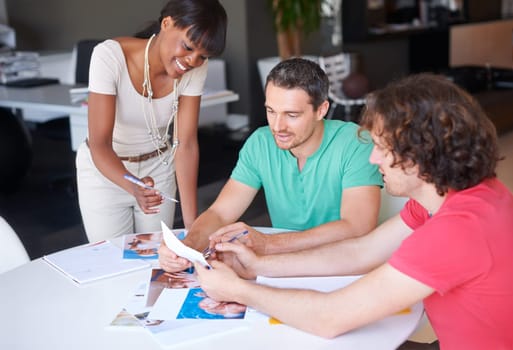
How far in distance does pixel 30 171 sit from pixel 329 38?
3.93m

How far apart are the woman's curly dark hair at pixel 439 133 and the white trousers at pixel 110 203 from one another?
1.33 metres

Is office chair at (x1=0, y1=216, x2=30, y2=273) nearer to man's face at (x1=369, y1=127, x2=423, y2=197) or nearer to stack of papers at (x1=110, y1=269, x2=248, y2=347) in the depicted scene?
stack of papers at (x1=110, y1=269, x2=248, y2=347)

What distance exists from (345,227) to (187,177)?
0.75 metres

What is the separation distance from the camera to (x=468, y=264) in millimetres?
1356

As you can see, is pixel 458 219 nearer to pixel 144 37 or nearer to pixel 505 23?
pixel 144 37

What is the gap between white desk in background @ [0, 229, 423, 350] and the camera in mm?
1496

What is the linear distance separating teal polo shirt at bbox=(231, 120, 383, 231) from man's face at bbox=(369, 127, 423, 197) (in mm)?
624

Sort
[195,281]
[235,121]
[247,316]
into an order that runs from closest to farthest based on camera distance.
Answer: [247,316] < [195,281] < [235,121]

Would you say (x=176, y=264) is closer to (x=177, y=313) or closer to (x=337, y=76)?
(x=177, y=313)

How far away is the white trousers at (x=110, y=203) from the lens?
99.9 inches

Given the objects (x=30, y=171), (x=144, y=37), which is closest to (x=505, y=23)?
(x=30, y=171)

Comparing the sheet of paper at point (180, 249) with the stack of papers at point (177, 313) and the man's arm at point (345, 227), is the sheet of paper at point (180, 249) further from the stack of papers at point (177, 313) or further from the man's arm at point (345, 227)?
the man's arm at point (345, 227)

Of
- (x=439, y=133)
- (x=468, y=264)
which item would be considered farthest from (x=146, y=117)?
(x=468, y=264)

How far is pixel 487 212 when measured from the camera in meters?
1.41
